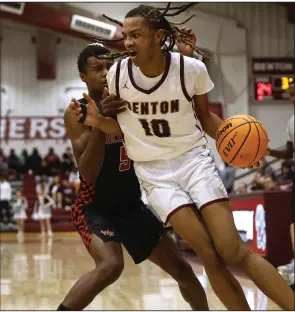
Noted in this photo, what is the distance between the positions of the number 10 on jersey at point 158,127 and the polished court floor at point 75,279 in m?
0.84

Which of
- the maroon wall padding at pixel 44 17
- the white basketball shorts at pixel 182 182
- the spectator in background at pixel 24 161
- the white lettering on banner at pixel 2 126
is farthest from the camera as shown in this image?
the white lettering on banner at pixel 2 126

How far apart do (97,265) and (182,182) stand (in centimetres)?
74

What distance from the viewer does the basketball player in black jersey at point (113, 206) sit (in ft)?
12.5

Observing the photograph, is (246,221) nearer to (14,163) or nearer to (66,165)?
(66,165)

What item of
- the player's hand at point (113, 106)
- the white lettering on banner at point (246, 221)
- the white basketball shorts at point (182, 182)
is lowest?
the white lettering on banner at point (246, 221)

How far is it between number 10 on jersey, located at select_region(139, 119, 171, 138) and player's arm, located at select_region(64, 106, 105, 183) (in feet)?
1.26

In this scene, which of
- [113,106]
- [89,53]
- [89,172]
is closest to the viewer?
[113,106]

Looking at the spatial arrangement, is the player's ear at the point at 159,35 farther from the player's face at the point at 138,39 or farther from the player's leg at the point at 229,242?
the player's leg at the point at 229,242

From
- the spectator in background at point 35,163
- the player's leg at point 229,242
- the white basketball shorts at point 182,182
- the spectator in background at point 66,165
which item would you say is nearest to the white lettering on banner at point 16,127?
the spectator in background at point 35,163

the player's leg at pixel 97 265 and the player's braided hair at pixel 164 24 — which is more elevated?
the player's braided hair at pixel 164 24

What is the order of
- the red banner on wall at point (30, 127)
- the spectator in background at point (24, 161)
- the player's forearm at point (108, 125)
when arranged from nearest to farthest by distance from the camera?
1. the player's forearm at point (108, 125)
2. the spectator in background at point (24, 161)
3. the red banner on wall at point (30, 127)

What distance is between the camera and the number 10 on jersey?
3375 millimetres

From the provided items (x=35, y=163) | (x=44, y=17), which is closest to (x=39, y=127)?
(x=35, y=163)

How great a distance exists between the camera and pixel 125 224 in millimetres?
3867
